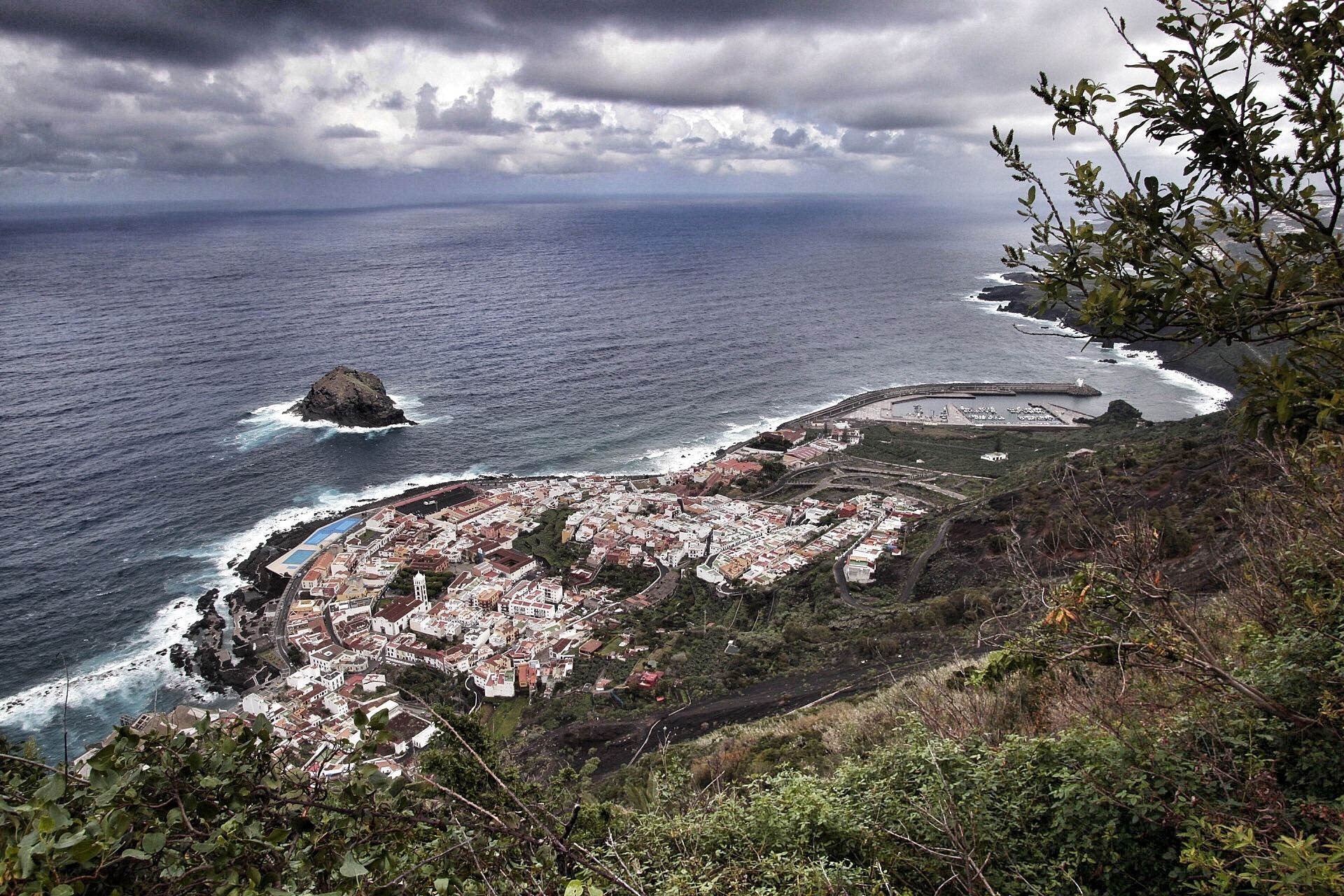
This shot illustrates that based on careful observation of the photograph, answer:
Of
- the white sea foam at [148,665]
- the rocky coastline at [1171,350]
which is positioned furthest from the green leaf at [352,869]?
the white sea foam at [148,665]

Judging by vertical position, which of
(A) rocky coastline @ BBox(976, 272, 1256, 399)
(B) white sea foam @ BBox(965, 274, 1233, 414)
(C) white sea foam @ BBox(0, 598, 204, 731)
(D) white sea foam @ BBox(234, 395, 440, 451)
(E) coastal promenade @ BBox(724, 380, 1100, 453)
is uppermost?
(A) rocky coastline @ BBox(976, 272, 1256, 399)

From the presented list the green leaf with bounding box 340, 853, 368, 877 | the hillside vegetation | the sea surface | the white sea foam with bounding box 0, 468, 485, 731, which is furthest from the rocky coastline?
the white sea foam with bounding box 0, 468, 485, 731

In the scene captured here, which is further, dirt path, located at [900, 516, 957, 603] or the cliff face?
the cliff face

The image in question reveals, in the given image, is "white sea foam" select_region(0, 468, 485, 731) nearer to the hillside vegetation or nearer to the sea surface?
the sea surface

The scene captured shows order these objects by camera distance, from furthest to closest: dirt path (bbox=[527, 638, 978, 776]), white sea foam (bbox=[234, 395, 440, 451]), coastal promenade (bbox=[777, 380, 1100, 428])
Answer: coastal promenade (bbox=[777, 380, 1100, 428]) → white sea foam (bbox=[234, 395, 440, 451]) → dirt path (bbox=[527, 638, 978, 776])

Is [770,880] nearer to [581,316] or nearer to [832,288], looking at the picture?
[581,316]

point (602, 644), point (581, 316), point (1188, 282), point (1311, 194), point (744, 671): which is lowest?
point (602, 644)

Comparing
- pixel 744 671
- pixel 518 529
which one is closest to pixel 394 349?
pixel 518 529
